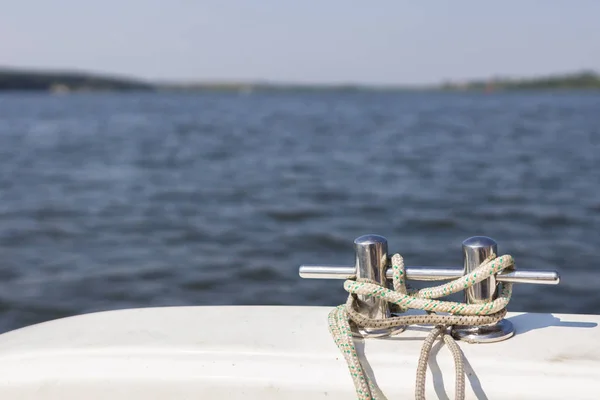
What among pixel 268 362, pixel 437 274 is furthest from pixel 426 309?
pixel 268 362

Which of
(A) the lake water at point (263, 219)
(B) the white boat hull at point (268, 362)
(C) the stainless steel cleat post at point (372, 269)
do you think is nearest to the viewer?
→ (B) the white boat hull at point (268, 362)

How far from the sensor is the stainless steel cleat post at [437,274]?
→ 1.40 metres

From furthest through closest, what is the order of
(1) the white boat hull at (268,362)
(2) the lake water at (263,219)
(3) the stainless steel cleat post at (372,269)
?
1. (2) the lake water at (263,219)
2. (3) the stainless steel cleat post at (372,269)
3. (1) the white boat hull at (268,362)

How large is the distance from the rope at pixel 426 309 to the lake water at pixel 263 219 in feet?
12.4

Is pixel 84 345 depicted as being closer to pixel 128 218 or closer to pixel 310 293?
pixel 310 293

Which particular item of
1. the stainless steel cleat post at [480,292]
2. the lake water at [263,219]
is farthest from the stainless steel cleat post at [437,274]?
the lake water at [263,219]

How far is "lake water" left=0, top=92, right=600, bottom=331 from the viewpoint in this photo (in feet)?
18.1

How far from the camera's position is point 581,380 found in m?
1.29

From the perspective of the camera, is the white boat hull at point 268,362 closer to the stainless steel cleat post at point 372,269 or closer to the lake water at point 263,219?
the stainless steel cleat post at point 372,269

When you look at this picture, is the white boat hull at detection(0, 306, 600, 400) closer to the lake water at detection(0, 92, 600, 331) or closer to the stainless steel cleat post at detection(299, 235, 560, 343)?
the stainless steel cleat post at detection(299, 235, 560, 343)

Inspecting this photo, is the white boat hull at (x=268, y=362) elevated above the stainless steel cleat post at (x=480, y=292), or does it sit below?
below

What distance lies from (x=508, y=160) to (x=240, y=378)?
41.0 ft

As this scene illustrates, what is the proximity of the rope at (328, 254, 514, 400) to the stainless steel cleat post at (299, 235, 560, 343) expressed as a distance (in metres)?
0.02

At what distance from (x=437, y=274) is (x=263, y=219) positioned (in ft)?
21.9
